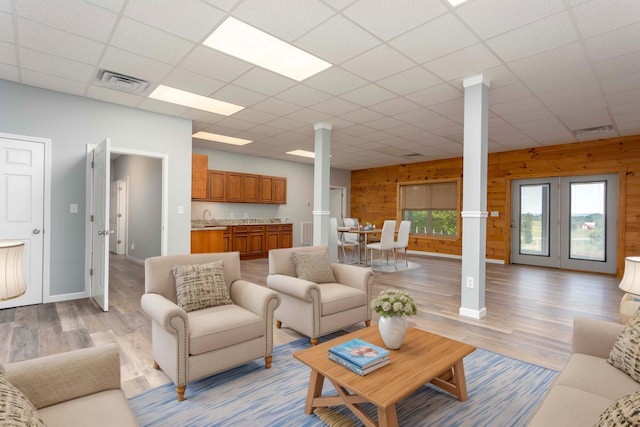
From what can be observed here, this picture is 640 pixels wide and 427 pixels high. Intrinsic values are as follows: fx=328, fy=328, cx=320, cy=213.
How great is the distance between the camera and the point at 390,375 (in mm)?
1715

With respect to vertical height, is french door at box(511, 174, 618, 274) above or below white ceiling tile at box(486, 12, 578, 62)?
below

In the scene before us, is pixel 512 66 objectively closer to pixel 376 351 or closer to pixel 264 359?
pixel 376 351

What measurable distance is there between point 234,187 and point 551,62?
6573 mm

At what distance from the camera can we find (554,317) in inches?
148

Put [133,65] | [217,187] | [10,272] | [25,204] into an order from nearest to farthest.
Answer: [10,272]
[133,65]
[25,204]
[217,187]

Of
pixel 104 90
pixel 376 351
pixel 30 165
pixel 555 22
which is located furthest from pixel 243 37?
pixel 30 165

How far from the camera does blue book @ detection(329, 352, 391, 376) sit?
5.64ft

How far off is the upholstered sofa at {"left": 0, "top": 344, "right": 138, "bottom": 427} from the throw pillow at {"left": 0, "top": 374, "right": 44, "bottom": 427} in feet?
1.16

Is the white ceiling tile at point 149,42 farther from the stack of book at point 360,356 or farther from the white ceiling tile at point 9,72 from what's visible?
the stack of book at point 360,356

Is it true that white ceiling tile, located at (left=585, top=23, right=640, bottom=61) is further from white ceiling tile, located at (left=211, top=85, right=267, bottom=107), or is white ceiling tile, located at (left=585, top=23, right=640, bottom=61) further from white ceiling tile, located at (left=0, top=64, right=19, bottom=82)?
white ceiling tile, located at (left=0, top=64, right=19, bottom=82)

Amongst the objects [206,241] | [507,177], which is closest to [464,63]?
[507,177]

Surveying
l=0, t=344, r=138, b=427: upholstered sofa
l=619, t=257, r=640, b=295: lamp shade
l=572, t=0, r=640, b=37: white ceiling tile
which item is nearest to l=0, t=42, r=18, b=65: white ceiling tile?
l=0, t=344, r=138, b=427: upholstered sofa

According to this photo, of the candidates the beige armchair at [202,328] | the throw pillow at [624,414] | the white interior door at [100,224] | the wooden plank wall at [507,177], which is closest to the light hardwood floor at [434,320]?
the white interior door at [100,224]

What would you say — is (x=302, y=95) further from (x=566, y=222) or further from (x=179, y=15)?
(x=566, y=222)
